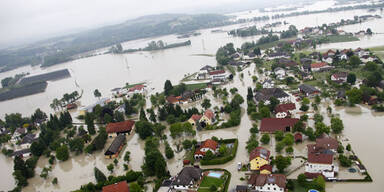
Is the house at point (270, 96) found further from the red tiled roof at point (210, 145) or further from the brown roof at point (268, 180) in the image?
the brown roof at point (268, 180)

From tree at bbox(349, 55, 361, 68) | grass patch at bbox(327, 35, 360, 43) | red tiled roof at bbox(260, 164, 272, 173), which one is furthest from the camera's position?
grass patch at bbox(327, 35, 360, 43)

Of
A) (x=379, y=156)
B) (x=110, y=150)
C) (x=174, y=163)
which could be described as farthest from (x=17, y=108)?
(x=379, y=156)

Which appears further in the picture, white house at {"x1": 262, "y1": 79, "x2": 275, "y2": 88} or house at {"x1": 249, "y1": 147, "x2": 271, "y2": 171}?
white house at {"x1": 262, "y1": 79, "x2": 275, "y2": 88}

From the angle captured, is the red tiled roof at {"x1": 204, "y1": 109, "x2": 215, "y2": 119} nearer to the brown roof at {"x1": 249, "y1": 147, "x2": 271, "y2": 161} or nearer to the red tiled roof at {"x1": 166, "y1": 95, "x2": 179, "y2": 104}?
the red tiled roof at {"x1": 166, "y1": 95, "x2": 179, "y2": 104}

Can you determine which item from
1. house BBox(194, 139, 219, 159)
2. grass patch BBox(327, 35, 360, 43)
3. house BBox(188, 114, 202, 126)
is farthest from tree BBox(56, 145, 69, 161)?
grass patch BBox(327, 35, 360, 43)

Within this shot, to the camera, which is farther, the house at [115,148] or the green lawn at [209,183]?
the house at [115,148]

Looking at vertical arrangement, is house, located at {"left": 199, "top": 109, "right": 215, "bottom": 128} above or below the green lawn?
above

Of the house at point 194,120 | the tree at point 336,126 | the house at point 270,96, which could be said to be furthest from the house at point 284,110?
the house at point 194,120
